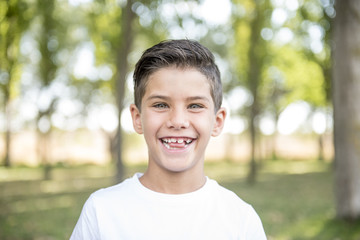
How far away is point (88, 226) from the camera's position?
203cm

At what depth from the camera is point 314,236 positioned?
23.5 feet

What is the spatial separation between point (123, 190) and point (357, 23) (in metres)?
6.46

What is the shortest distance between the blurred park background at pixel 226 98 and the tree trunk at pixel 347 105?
0.02 meters

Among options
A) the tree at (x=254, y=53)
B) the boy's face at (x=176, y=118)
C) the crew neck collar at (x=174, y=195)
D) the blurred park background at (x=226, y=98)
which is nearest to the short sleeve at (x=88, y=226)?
the crew neck collar at (x=174, y=195)

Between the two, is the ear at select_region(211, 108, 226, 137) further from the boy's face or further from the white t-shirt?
the white t-shirt

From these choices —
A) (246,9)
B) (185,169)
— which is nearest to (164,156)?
(185,169)

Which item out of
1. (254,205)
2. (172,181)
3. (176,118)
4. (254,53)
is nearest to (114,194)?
(172,181)

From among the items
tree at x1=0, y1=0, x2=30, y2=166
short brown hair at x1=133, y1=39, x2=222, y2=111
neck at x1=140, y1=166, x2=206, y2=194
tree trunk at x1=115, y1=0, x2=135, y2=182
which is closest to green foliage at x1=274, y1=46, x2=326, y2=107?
tree at x1=0, y1=0, x2=30, y2=166

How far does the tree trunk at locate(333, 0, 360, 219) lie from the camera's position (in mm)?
7184

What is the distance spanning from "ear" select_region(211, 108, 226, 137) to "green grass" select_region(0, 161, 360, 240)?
5354mm

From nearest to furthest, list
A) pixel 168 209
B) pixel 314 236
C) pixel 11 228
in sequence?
pixel 168 209 → pixel 314 236 → pixel 11 228

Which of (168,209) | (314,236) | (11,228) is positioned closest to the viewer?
(168,209)

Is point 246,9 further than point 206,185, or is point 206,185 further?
point 246,9

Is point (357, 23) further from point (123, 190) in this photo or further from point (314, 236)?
point (123, 190)
